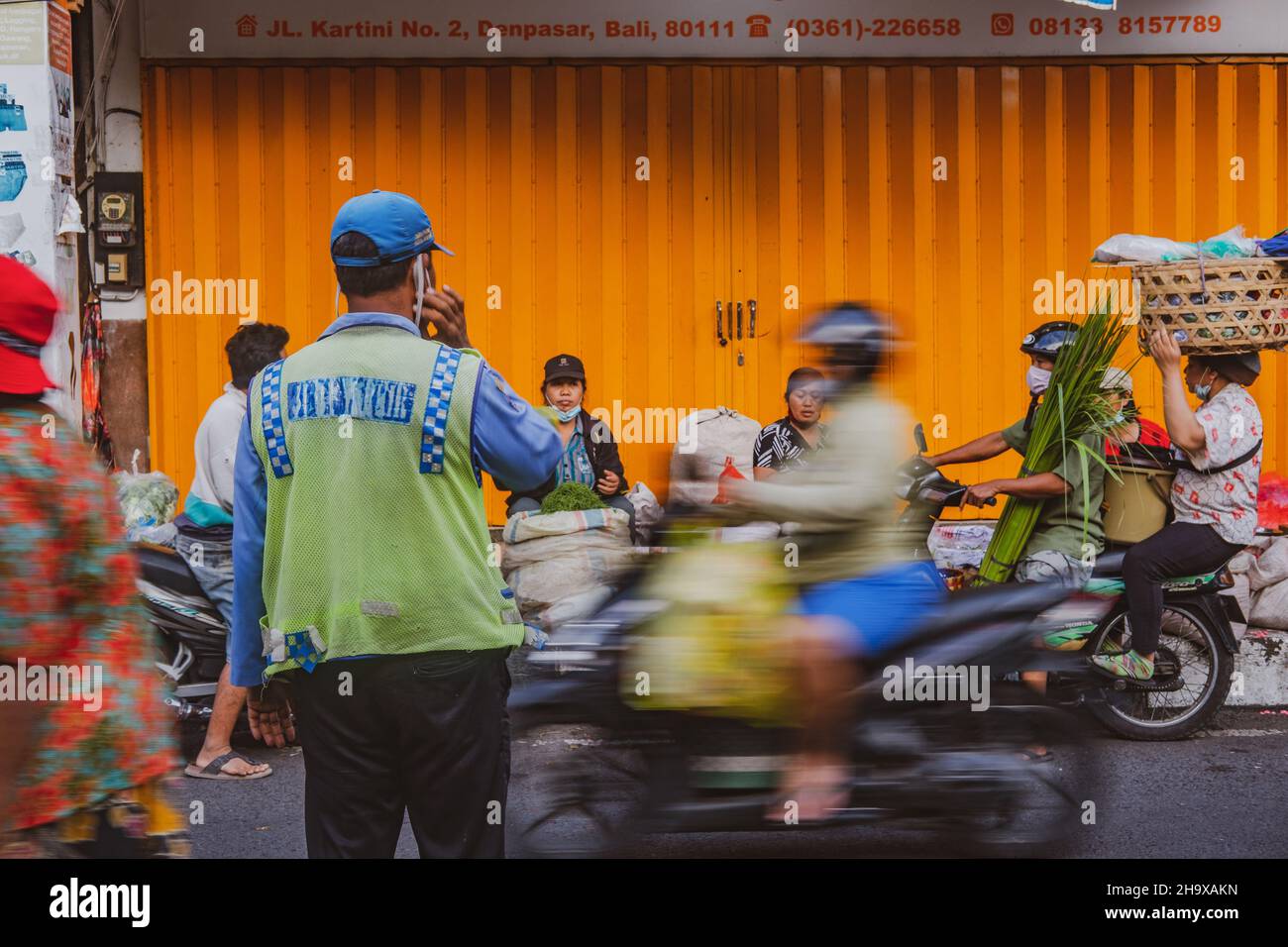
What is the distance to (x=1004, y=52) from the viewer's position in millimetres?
8430

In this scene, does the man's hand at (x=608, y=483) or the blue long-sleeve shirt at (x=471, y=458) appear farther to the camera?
the man's hand at (x=608, y=483)

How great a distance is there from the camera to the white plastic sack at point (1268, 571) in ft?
23.9

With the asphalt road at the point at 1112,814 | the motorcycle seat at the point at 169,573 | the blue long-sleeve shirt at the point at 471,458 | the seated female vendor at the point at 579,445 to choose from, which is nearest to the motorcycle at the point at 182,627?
the motorcycle seat at the point at 169,573

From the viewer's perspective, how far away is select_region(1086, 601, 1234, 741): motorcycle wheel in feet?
20.8

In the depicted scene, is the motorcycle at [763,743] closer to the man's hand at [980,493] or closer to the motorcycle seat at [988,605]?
the motorcycle seat at [988,605]

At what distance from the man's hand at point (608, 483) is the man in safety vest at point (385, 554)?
176 inches

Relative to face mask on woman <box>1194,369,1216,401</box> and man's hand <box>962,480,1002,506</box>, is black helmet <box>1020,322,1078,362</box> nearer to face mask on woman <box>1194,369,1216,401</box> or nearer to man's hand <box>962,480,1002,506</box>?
face mask on woman <box>1194,369,1216,401</box>

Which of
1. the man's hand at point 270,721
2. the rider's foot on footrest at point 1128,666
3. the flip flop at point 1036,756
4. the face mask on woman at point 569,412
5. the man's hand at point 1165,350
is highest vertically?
the man's hand at point 1165,350

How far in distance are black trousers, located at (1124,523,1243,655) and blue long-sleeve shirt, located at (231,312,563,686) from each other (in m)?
3.65

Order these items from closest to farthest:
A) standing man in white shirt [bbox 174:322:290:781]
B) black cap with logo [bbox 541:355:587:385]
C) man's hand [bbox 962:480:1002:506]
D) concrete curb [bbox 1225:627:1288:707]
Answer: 1. man's hand [bbox 962:480:1002:506]
2. standing man in white shirt [bbox 174:322:290:781]
3. concrete curb [bbox 1225:627:1288:707]
4. black cap with logo [bbox 541:355:587:385]

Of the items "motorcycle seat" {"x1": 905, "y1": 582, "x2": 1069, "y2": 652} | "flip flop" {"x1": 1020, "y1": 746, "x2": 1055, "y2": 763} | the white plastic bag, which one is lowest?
"flip flop" {"x1": 1020, "y1": 746, "x2": 1055, "y2": 763}

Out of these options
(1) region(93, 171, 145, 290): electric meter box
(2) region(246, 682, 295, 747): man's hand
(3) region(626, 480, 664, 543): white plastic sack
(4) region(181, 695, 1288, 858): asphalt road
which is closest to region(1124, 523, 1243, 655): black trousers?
(4) region(181, 695, 1288, 858): asphalt road

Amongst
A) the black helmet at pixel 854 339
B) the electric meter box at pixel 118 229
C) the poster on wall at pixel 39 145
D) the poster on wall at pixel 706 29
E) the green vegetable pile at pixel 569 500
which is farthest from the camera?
the electric meter box at pixel 118 229

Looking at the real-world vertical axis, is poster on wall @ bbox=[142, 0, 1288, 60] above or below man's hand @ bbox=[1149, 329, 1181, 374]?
above
